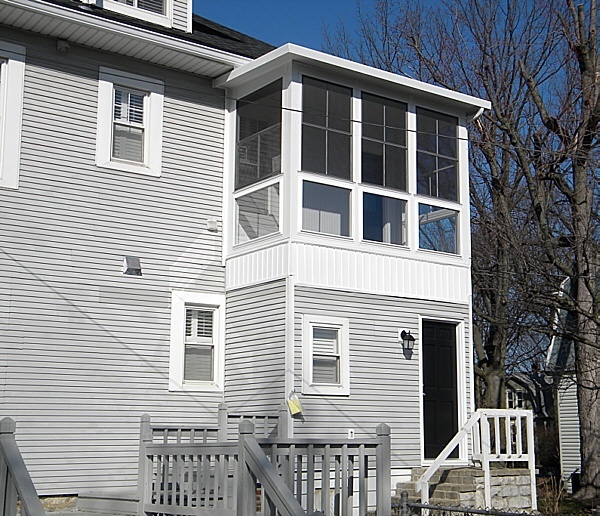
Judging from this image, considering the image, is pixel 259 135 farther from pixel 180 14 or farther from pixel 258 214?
pixel 180 14

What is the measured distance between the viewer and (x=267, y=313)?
12.6m

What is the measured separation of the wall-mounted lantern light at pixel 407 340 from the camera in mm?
13281

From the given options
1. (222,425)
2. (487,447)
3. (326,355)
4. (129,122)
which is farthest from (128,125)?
(487,447)

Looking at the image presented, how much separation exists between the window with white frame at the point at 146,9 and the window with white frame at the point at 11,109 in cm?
199

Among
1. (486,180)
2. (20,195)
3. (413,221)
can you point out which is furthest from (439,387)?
(486,180)

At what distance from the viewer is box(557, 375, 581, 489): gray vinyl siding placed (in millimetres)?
25750

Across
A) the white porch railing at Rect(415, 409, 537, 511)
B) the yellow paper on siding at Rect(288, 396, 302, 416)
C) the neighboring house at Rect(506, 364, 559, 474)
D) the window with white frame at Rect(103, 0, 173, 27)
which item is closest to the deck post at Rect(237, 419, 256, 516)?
the yellow paper on siding at Rect(288, 396, 302, 416)

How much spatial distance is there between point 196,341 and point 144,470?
4099 mm

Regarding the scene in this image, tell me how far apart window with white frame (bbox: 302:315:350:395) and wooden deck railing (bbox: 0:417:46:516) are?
569 centimetres

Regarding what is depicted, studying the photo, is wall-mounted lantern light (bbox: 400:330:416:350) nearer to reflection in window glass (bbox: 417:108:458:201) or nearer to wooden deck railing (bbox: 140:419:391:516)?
reflection in window glass (bbox: 417:108:458:201)

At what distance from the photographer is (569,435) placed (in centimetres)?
2595

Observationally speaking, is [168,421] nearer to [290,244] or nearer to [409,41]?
[290,244]

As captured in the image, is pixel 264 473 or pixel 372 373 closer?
pixel 264 473

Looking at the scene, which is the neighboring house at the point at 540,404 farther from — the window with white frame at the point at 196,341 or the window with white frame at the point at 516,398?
the window with white frame at the point at 196,341
